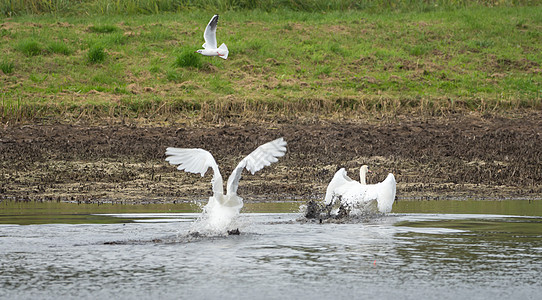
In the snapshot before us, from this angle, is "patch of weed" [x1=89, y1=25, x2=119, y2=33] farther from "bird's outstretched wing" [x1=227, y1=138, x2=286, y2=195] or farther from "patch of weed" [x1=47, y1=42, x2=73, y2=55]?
"bird's outstretched wing" [x1=227, y1=138, x2=286, y2=195]

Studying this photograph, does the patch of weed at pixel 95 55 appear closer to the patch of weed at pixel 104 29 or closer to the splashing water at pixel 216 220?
the patch of weed at pixel 104 29

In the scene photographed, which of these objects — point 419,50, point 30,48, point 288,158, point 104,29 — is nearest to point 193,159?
point 288,158

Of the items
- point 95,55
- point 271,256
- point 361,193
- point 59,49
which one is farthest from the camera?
point 59,49

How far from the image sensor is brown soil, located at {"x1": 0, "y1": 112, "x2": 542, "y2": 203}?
15.8 meters

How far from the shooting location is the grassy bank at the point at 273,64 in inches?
923

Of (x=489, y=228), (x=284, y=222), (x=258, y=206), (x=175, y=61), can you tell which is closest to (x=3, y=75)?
(x=175, y=61)

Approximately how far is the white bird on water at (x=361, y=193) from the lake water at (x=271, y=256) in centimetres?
28

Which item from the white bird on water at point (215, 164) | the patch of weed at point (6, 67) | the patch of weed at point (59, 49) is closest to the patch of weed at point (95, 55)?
the patch of weed at point (59, 49)

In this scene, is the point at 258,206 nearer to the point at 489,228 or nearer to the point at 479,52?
the point at 489,228

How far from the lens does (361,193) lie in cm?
1289

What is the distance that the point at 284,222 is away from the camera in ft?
40.0

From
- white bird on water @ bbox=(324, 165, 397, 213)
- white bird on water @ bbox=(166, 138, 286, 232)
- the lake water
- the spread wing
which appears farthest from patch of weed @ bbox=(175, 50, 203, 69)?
white bird on water @ bbox=(166, 138, 286, 232)

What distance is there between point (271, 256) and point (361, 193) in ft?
11.5

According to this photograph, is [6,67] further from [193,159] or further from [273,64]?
[193,159]
